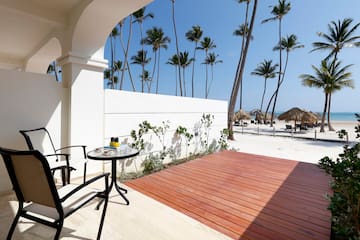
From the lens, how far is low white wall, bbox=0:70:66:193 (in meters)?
2.62

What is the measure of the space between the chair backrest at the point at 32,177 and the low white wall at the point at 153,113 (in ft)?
6.77

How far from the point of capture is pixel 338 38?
44.9 ft

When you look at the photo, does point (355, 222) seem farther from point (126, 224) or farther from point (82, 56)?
point (82, 56)

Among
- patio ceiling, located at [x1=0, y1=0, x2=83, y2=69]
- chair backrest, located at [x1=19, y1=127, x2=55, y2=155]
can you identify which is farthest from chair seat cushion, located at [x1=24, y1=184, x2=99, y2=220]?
patio ceiling, located at [x1=0, y1=0, x2=83, y2=69]

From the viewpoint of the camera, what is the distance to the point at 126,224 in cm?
195

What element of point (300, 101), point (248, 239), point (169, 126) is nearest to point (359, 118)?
point (248, 239)

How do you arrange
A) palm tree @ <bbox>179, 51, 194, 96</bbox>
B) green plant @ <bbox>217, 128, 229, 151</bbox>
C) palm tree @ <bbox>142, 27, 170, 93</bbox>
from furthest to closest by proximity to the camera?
1. palm tree @ <bbox>179, 51, 194, 96</bbox>
2. palm tree @ <bbox>142, 27, 170, 93</bbox>
3. green plant @ <bbox>217, 128, 229, 151</bbox>

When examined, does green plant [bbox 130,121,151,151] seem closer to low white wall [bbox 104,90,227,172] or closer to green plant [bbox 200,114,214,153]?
low white wall [bbox 104,90,227,172]

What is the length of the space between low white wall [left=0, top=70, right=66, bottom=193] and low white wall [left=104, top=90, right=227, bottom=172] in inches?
32.6

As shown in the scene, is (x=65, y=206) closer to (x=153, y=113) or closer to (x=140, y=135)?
(x=140, y=135)

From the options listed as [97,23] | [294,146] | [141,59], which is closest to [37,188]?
[97,23]

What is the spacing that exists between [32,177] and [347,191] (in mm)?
2503

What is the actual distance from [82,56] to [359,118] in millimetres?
3880

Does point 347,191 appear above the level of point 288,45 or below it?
below
